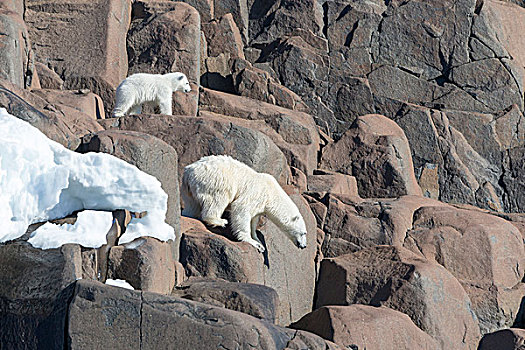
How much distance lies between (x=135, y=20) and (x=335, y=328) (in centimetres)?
1074

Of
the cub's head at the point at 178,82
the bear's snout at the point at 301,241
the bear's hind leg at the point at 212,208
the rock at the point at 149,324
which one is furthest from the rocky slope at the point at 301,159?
the cub's head at the point at 178,82

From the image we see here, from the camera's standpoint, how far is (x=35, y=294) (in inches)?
202

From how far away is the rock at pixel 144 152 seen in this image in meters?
6.82

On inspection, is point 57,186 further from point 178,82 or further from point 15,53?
point 178,82

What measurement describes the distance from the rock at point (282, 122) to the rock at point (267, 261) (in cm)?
333

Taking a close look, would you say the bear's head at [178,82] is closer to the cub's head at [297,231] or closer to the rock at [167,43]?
the rock at [167,43]

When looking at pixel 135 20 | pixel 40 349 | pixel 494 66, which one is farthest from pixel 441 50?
pixel 40 349

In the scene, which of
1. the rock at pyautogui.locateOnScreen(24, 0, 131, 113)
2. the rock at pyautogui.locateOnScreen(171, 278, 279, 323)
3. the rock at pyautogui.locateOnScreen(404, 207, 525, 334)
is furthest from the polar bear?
the rock at pyautogui.locateOnScreen(171, 278, 279, 323)

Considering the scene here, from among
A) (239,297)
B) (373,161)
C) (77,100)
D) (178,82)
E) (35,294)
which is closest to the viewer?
(35,294)

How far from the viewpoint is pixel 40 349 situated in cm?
500

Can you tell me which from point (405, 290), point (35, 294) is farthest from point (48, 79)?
point (35, 294)

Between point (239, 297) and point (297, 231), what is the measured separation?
123 inches

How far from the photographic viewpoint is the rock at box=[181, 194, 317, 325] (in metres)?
8.00

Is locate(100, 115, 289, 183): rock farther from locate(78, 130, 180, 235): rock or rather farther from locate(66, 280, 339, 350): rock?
locate(66, 280, 339, 350): rock
